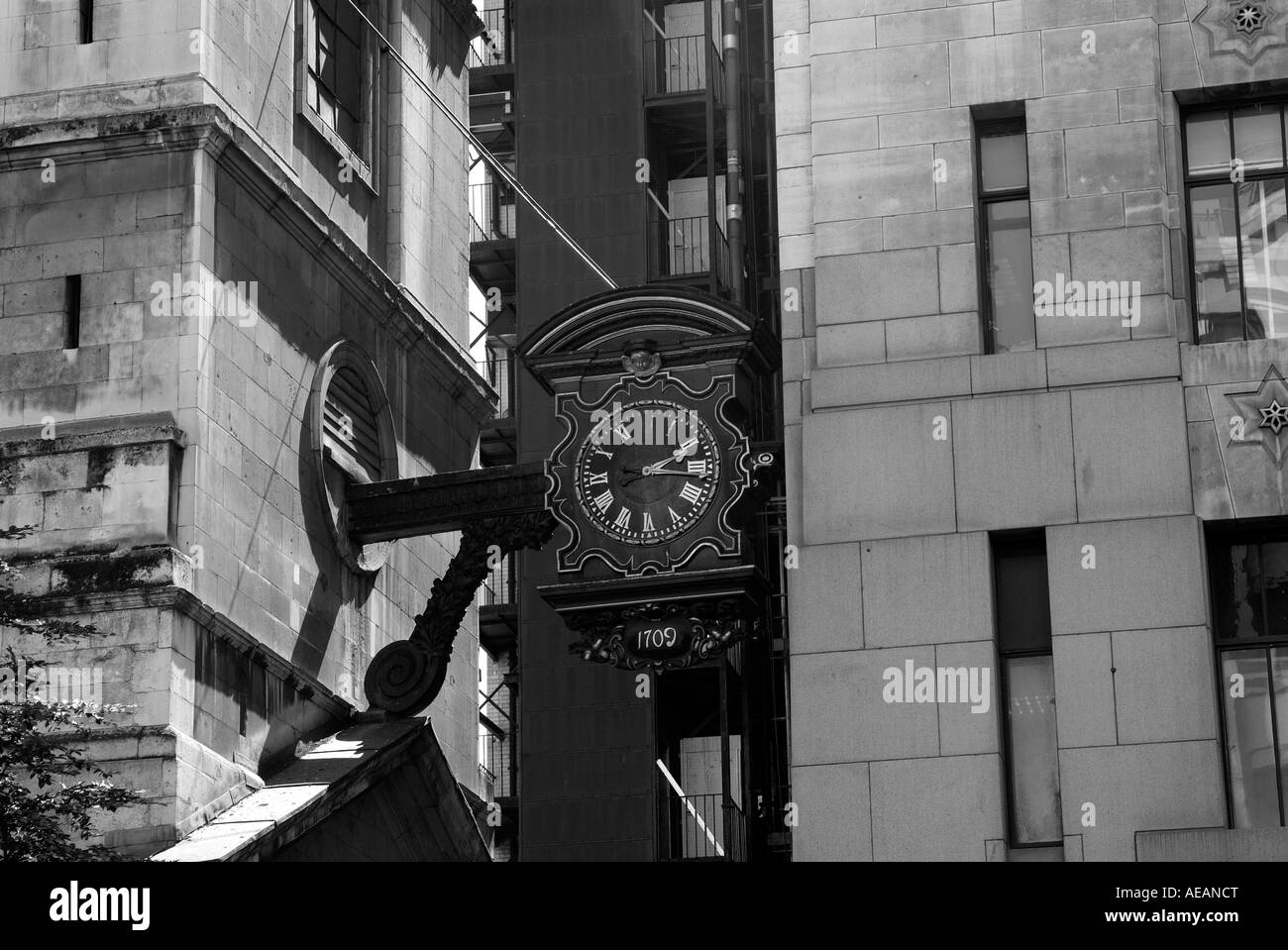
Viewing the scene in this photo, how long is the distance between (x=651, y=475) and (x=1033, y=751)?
941 centimetres

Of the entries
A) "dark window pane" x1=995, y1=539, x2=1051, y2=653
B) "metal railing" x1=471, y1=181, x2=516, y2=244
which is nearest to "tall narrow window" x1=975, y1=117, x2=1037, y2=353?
"dark window pane" x1=995, y1=539, x2=1051, y2=653

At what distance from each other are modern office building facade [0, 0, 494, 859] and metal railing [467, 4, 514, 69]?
24780mm

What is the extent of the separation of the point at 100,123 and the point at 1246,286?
16.5 m

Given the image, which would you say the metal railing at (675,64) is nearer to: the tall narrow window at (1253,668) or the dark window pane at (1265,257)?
the dark window pane at (1265,257)

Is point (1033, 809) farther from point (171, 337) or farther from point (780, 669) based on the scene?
point (780, 669)

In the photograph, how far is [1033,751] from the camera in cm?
2862

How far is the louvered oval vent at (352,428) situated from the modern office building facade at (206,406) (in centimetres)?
5

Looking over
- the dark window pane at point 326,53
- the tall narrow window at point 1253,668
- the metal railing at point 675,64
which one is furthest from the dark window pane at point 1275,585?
the metal railing at point 675,64

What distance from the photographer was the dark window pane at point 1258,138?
30516 millimetres

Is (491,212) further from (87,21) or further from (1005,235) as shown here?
(1005,235)

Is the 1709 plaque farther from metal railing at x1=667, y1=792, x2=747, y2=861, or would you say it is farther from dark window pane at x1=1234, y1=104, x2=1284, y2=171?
metal railing at x1=667, y1=792, x2=747, y2=861

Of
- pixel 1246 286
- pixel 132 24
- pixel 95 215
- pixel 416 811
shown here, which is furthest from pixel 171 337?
pixel 1246 286

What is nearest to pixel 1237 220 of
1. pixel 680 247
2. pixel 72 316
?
pixel 72 316

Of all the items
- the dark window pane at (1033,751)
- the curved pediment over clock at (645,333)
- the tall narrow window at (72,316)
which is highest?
the tall narrow window at (72,316)
